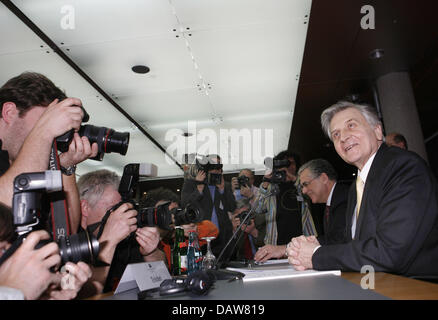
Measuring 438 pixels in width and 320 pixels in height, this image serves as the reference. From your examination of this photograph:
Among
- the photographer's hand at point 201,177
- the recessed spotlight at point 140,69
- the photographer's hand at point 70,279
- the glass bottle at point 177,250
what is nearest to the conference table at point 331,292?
the photographer's hand at point 70,279

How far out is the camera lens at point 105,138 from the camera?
1166 millimetres

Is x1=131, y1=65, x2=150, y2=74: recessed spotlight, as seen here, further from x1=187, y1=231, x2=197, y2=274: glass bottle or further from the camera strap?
the camera strap

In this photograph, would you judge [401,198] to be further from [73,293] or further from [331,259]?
[73,293]

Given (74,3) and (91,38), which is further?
(91,38)

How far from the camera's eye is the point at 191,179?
305 centimetres

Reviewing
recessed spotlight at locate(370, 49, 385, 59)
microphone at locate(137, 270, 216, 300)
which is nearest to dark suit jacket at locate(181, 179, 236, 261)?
microphone at locate(137, 270, 216, 300)

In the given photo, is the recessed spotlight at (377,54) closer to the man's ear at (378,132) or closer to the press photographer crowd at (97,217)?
the press photographer crowd at (97,217)

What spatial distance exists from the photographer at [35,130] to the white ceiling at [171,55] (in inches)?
60.5

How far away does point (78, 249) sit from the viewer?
0.68 meters

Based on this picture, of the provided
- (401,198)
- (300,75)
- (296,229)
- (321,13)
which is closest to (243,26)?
(321,13)

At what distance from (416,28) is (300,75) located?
3.79ft

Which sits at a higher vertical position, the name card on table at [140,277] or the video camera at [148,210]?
the video camera at [148,210]

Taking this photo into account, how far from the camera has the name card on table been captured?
94 centimetres

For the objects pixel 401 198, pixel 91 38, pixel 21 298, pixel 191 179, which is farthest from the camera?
pixel 191 179
